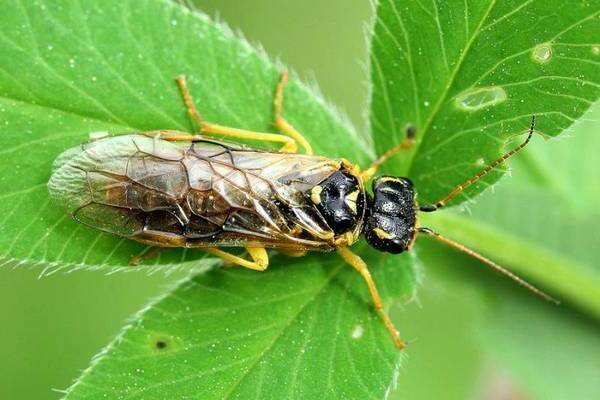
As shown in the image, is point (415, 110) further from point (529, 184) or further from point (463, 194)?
point (529, 184)

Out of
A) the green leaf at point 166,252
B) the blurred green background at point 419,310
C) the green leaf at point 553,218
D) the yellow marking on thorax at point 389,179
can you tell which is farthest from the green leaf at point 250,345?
the green leaf at point 553,218

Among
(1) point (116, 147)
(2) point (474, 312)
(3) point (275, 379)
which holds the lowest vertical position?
(2) point (474, 312)

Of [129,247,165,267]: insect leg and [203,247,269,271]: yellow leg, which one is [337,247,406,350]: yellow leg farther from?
[129,247,165,267]: insect leg

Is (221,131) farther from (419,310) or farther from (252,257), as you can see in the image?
(419,310)

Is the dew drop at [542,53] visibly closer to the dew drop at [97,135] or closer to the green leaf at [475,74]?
the green leaf at [475,74]

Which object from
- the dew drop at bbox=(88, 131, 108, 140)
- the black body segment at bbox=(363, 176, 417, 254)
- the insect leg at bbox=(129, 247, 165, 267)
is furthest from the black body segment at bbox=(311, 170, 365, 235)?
the dew drop at bbox=(88, 131, 108, 140)

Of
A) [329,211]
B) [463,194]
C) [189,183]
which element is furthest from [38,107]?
[463,194]
